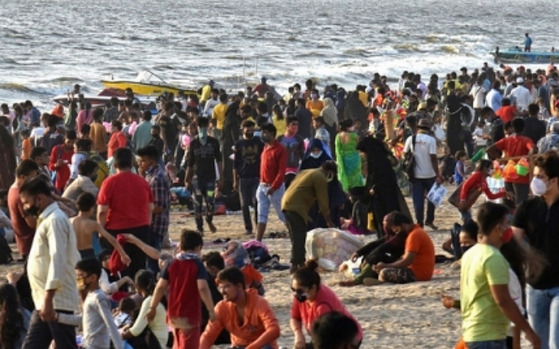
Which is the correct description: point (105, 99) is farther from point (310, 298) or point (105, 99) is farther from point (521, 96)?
point (310, 298)

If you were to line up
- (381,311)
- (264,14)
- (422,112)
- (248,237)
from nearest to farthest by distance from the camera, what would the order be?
(381,311)
(248,237)
(422,112)
(264,14)

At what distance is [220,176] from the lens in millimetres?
18703

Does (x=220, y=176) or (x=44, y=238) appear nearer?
(x=44, y=238)

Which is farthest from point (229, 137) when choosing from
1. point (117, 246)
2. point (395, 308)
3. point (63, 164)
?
point (117, 246)

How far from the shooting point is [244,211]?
17234 millimetres

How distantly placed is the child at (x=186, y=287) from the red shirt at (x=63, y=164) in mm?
7141

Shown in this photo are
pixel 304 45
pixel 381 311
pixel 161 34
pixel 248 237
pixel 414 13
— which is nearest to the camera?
pixel 381 311

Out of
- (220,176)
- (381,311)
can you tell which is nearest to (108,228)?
(381,311)

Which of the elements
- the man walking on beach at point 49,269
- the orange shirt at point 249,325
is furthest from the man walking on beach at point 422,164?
the man walking on beach at point 49,269

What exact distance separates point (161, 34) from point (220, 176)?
7999cm

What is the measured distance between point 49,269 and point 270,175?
23.5ft

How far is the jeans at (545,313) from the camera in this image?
8031mm

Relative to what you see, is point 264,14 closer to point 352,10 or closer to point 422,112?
point 352,10

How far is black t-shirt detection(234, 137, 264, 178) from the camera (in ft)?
55.1
